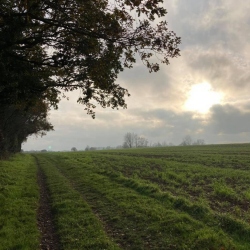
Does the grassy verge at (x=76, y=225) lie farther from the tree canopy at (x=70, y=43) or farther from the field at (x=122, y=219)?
the tree canopy at (x=70, y=43)

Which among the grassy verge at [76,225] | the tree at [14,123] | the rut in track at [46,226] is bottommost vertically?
the rut in track at [46,226]

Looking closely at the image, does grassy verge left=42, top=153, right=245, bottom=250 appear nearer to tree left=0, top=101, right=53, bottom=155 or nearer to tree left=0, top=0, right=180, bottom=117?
tree left=0, top=0, right=180, bottom=117

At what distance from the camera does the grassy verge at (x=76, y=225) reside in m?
8.79

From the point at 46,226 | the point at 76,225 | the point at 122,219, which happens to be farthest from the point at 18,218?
the point at 122,219

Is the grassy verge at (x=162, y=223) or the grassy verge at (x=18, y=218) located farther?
the grassy verge at (x=18, y=218)

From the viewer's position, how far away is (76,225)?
10711mm

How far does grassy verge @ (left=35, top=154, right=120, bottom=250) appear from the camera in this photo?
879cm

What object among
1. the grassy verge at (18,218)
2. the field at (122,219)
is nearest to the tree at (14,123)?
the grassy verge at (18,218)

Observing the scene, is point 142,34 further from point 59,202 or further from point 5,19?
point 59,202

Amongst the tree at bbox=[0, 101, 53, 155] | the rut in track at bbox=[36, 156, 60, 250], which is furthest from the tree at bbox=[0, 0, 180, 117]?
the tree at bbox=[0, 101, 53, 155]

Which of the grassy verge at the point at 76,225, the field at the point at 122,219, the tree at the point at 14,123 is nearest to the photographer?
the grassy verge at the point at 76,225

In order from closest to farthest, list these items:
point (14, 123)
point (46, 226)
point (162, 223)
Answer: point (162, 223) → point (46, 226) → point (14, 123)

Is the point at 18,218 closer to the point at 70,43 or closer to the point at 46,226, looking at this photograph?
the point at 46,226

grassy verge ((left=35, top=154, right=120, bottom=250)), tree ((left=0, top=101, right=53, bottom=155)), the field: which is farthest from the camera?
tree ((left=0, top=101, right=53, bottom=155))
